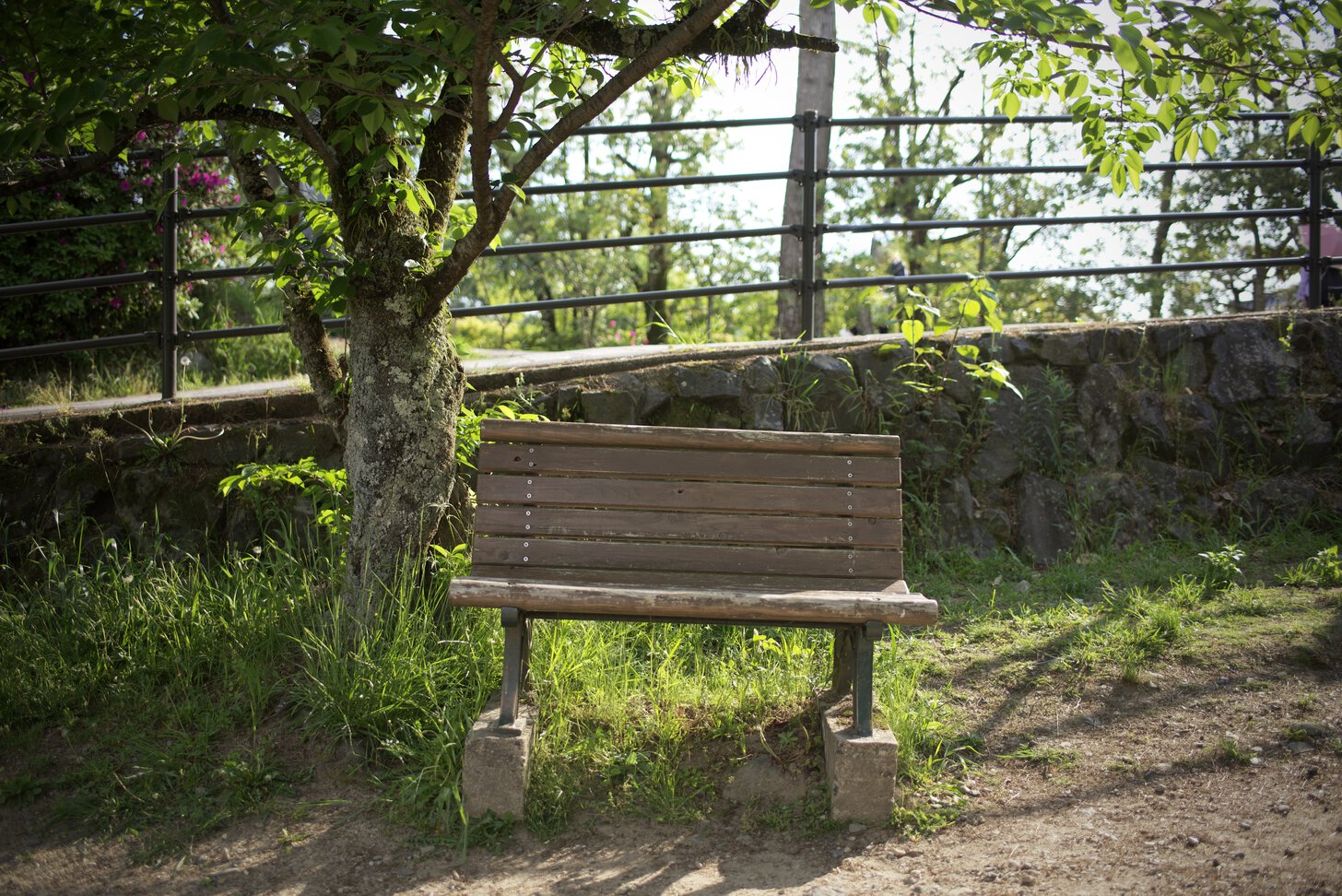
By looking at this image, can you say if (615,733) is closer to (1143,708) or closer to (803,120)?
(1143,708)

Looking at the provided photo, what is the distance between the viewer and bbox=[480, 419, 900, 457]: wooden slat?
351cm

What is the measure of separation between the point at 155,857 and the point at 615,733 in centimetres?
144

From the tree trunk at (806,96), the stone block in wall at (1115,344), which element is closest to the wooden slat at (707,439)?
the stone block in wall at (1115,344)

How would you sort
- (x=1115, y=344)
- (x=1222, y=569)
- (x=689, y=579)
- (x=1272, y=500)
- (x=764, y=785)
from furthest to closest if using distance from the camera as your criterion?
(x=1115, y=344)
(x=1272, y=500)
(x=1222, y=569)
(x=689, y=579)
(x=764, y=785)

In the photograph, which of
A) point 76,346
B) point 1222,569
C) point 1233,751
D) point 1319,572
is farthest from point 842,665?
point 76,346

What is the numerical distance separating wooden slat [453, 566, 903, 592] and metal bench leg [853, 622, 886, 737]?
24 cm

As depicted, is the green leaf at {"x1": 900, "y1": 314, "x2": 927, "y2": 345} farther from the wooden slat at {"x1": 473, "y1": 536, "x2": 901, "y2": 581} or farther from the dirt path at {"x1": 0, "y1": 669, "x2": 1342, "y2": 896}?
the dirt path at {"x1": 0, "y1": 669, "x2": 1342, "y2": 896}

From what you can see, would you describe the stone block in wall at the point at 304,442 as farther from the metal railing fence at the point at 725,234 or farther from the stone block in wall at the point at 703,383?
the stone block in wall at the point at 703,383

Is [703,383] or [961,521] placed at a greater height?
[703,383]

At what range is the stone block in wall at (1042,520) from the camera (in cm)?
546

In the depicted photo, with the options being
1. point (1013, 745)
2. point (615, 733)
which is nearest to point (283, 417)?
point (615, 733)

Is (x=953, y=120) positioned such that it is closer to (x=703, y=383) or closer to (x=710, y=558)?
(x=703, y=383)

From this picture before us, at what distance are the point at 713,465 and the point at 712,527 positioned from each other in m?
0.22

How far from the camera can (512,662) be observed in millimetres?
3213
